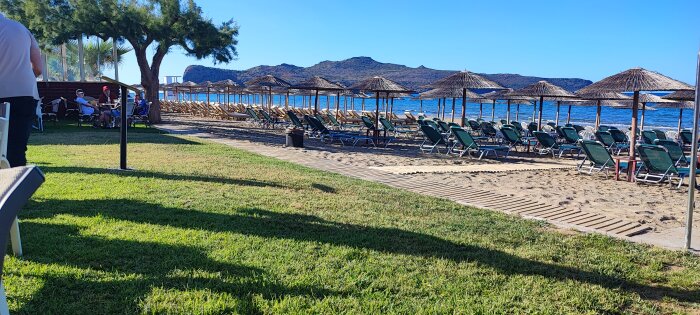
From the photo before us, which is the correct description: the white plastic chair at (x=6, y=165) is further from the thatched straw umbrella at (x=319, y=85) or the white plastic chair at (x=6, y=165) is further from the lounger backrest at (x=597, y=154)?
the thatched straw umbrella at (x=319, y=85)

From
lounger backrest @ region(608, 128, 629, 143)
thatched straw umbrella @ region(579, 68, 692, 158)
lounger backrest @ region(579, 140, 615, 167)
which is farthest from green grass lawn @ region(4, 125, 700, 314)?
lounger backrest @ region(608, 128, 629, 143)

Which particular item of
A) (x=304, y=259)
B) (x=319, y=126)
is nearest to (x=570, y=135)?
(x=319, y=126)

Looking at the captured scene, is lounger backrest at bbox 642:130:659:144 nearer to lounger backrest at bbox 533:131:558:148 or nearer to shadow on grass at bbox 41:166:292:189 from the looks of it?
lounger backrest at bbox 533:131:558:148

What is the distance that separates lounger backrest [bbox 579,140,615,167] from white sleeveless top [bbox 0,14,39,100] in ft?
29.4

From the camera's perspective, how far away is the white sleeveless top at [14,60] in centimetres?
383

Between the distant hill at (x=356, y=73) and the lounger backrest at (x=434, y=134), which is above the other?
the distant hill at (x=356, y=73)

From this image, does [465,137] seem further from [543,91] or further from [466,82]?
[543,91]

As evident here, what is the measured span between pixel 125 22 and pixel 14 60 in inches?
588

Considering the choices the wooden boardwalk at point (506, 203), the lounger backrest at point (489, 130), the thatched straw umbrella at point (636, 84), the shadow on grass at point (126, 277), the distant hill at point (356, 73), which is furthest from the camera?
the distant hill at point (356, 73)

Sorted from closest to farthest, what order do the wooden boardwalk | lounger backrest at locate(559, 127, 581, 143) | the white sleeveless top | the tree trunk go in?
1. the white sleeveless top
2. the wooden boardwalk
3. lounger backrest at locate(559, 127, 581, 143)
4. the tree trunk

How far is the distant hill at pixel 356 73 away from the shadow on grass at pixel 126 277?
5007 cm

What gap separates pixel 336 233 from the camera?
13.7 feet

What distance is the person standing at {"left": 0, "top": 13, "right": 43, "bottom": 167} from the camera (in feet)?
12.6

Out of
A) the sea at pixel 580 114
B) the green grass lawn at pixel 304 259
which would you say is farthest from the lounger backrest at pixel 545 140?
the sea at pixel 580 114
